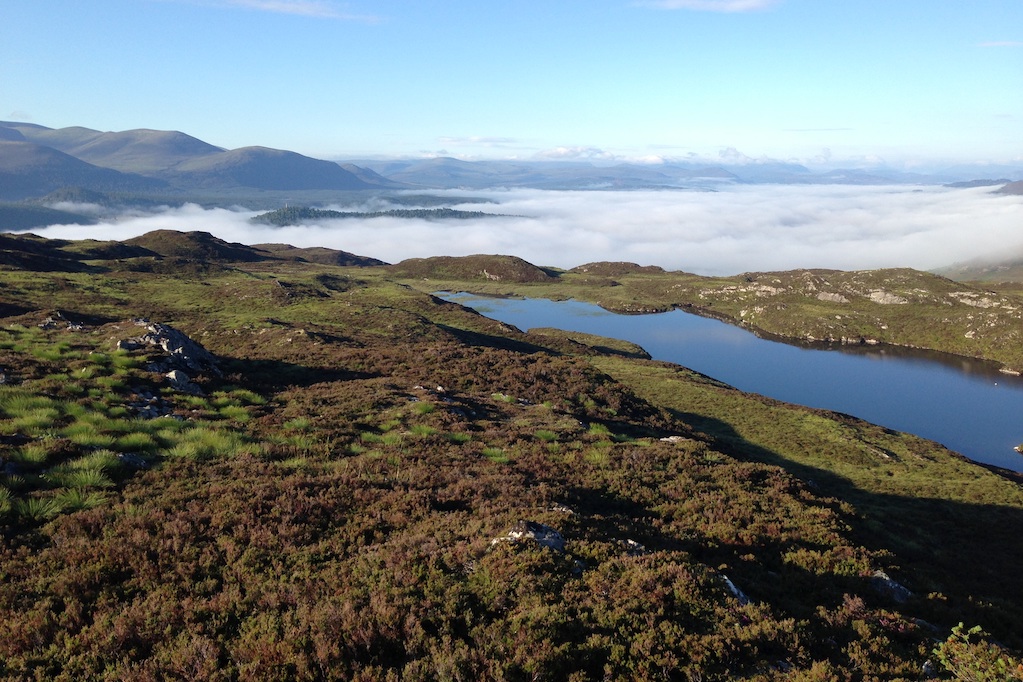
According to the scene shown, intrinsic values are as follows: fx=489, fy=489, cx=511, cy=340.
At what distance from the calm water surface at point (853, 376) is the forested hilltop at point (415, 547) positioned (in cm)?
6720

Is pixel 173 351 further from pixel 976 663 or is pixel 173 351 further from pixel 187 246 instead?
pixel 187 246

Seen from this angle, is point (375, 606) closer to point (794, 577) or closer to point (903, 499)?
point (794, 577)

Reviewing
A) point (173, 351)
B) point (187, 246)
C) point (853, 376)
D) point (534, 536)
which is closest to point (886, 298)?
point (853, 376)

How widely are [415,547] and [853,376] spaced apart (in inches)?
5156

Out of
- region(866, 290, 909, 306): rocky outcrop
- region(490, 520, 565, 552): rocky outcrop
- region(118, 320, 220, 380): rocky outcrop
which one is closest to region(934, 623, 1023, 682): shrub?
region(490, 520, 565, 552): rocky outcrop

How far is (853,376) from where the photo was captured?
374 feet

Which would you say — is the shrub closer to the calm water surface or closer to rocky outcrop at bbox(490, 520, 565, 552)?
rocky outcrop at bbox(490, 520, 565, 552)

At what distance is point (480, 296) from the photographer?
19175 cm

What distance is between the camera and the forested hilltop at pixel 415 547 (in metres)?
8.79

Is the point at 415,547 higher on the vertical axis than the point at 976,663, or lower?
lower

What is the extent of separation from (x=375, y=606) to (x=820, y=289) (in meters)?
220

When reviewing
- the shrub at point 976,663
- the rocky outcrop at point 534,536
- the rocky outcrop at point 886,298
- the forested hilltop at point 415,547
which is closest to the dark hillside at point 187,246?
the forested hilltop at point 415,547

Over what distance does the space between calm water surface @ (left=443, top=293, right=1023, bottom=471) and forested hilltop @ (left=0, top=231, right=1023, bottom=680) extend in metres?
→ 67.2

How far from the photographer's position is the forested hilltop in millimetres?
8789
